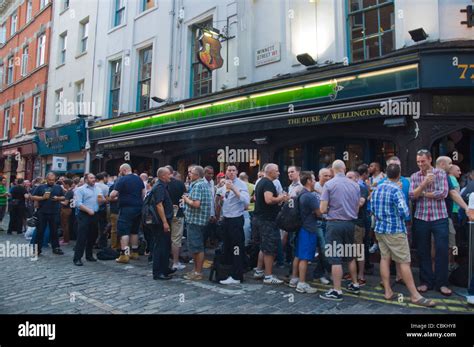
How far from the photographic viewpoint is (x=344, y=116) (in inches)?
303

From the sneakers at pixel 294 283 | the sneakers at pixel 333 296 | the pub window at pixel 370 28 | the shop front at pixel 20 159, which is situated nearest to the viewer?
the sneakers at pixel 333 296

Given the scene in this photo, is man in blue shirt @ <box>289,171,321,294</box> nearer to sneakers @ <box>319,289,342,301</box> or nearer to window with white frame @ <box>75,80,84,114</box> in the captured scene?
sneakers @ <box>319,289,342,301</box>

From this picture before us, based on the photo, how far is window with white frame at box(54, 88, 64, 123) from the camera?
1830 centimetres

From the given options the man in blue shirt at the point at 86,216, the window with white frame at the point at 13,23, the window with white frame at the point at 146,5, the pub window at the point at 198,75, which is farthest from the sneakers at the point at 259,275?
the window with white frame at the point at 13,23

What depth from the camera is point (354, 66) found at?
304 inches

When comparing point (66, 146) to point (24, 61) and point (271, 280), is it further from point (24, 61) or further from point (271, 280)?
point (271, 280)

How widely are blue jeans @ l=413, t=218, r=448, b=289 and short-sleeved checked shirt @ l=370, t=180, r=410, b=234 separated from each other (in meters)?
0.80

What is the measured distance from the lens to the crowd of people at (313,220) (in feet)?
15.9

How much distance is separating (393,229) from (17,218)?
12.5 metres

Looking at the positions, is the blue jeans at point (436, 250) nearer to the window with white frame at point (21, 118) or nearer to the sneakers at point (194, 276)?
the sneakers at point (194, 276)

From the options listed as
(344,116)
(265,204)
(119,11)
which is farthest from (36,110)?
(265,204)

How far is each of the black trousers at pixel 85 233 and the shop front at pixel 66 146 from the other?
990 cm
